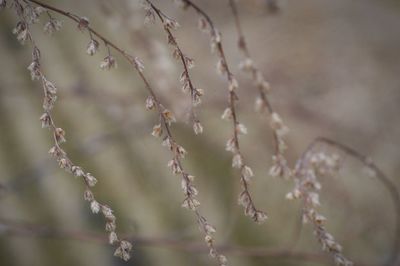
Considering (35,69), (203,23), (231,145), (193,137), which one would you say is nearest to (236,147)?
(231,145)

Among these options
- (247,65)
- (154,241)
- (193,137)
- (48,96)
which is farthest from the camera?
(193,137)

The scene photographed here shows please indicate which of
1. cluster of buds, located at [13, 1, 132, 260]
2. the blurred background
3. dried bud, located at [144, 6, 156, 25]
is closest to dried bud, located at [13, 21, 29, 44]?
cluster of buds, located at [13, 1, 132, 260]

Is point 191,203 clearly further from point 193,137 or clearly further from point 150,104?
point 193,137

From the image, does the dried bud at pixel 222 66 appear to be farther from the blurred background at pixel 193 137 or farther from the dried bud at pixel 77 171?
the blurred background at pixel 193 137

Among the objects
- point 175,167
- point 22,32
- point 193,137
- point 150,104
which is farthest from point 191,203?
point 193,137

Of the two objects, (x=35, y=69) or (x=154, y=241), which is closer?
(x=35, y=69)

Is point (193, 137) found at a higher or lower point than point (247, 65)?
higher

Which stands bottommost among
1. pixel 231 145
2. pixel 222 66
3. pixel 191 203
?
pixel 191 203

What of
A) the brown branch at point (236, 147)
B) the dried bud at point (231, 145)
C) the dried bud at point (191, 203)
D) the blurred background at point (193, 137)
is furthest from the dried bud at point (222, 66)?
the blurred background at point (193, 137)

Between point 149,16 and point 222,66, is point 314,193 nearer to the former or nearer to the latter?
point 222,66

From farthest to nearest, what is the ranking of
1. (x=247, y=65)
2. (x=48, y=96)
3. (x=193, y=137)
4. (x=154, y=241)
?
(x=193, y=137) < (x=154, y=241) < (x=247, y=65) < (x=48, y=96)
